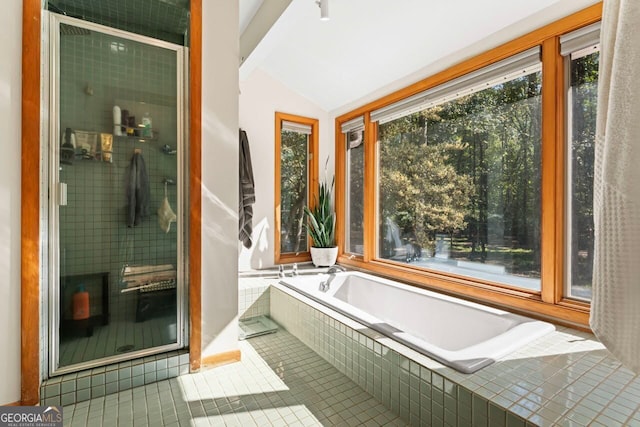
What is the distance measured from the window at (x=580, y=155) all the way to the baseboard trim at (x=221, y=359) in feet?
6.58

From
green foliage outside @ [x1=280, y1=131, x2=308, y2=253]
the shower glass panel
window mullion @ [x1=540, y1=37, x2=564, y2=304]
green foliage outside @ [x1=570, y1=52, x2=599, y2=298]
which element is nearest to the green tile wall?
the shower glass panel

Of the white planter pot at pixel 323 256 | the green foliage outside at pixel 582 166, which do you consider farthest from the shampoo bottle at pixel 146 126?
the green foliage outside at pixel 582 166

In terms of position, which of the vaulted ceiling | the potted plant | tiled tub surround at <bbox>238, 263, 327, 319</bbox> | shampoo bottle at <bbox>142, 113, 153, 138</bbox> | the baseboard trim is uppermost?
the vaulted ceiling

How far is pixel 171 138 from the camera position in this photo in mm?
1823

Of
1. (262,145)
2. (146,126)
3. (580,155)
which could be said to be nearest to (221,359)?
(146,126)

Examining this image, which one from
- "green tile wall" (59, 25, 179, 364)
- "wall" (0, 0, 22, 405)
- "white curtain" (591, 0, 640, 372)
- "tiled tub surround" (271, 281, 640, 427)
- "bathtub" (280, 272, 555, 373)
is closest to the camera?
"white curtain" (591, 0, 640, 372)

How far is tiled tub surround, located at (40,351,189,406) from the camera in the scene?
59.2 inches

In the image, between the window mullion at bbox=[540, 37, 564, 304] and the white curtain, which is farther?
the window mullion at bbox=[540, 37, 564, 304]

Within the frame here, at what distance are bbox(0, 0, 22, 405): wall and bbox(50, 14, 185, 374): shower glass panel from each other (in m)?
0.15

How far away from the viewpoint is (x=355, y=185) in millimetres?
3588

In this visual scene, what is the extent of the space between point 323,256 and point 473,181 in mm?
1683

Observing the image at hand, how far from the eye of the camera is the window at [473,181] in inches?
81.3

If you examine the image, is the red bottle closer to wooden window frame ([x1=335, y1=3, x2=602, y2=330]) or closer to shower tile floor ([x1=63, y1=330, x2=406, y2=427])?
shower tile floor ([x1=63, y1=330, x2=406, y2=427])

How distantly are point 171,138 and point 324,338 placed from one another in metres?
1.53
